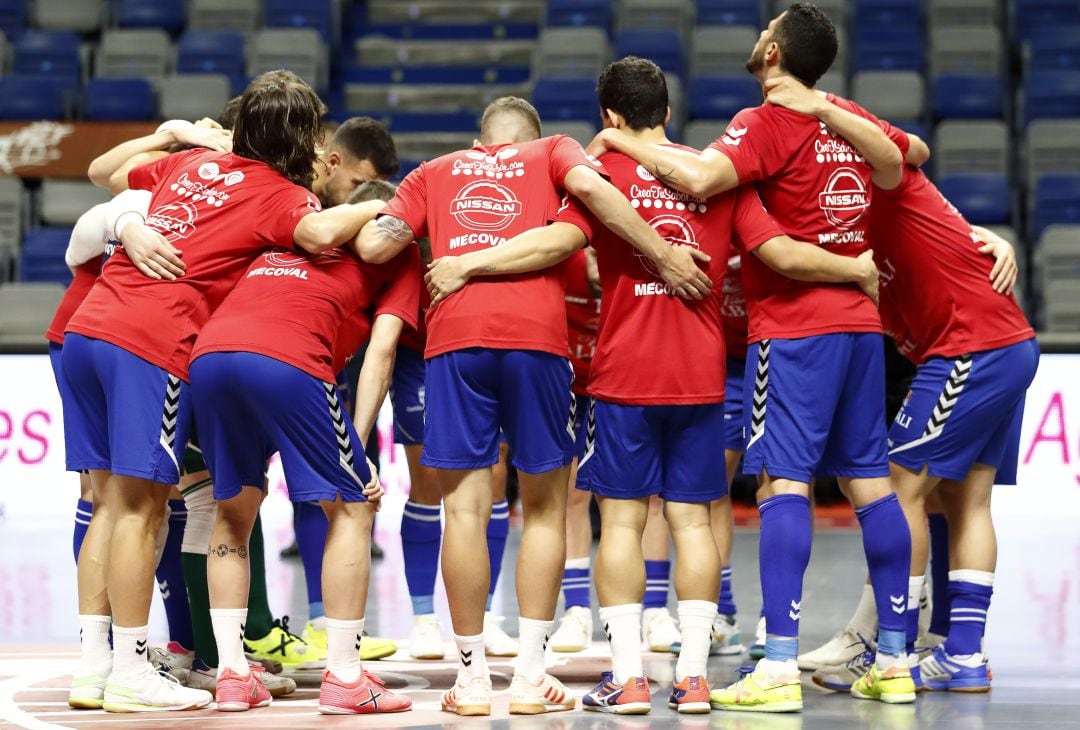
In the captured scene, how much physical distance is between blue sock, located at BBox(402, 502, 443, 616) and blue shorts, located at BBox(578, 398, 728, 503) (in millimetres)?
1334

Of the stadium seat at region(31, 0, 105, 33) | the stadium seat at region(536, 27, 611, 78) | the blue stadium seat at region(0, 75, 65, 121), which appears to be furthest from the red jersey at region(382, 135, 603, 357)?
the stadium seat at region(31, 0, 105, 33)

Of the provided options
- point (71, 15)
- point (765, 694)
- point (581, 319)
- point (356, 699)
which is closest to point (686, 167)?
point (581, 319)

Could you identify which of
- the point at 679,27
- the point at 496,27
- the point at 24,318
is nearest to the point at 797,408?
the point at 24,318

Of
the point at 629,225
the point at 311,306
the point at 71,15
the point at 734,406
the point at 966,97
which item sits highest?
the point at 71,15

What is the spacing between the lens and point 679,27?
14227 mm

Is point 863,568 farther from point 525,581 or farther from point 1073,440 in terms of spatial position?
point 525,581

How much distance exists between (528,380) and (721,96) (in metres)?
9.26

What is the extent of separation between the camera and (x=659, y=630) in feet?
18.3

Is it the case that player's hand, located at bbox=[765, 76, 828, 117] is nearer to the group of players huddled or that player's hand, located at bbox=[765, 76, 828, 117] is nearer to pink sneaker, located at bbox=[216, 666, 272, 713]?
the group of players huddled

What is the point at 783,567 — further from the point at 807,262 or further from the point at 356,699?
the point at 356,699

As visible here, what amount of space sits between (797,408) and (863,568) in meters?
3.58

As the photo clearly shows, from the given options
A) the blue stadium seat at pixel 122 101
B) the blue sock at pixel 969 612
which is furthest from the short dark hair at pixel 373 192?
the blue stadium seat at pixel 122 101

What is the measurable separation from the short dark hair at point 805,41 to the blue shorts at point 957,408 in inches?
43.1

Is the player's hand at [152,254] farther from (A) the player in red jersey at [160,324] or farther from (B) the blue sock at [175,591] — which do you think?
(B) the blue sock at [175,591]
